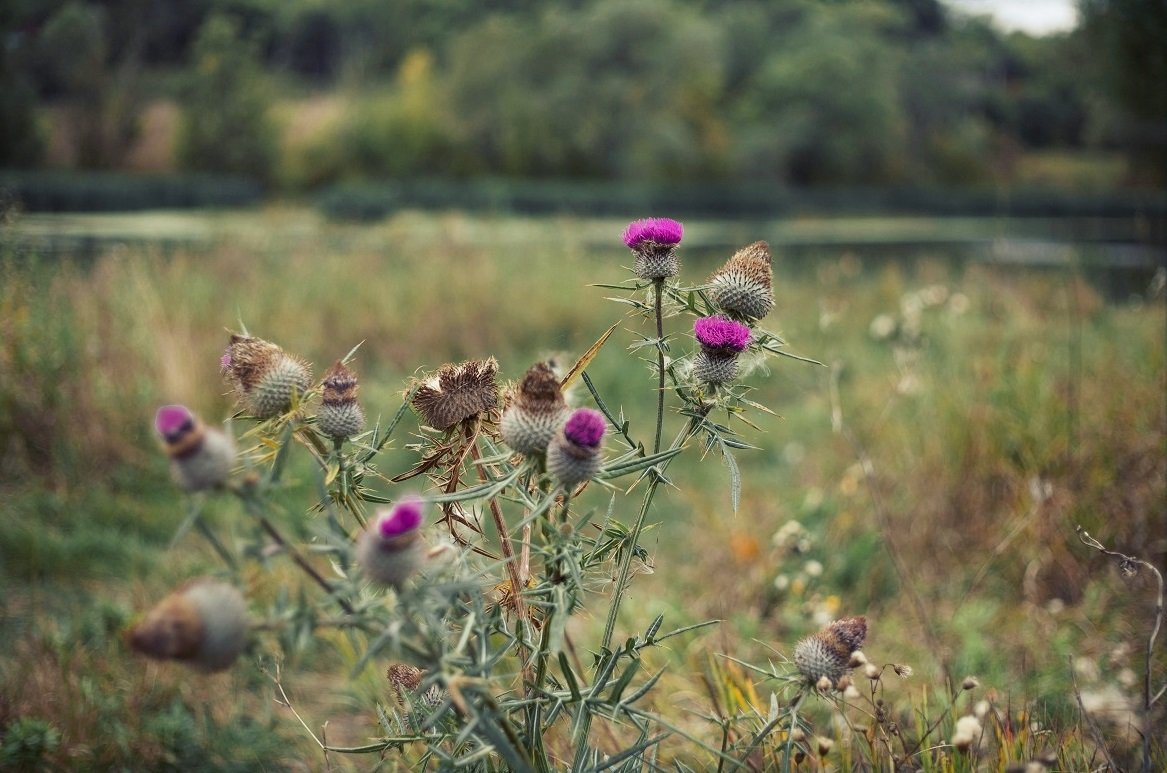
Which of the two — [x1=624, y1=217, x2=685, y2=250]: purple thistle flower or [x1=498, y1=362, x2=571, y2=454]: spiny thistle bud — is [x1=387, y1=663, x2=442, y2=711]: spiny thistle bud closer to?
[x1=498, y1=362, x2=571, y2=454]: spiny thistle bud

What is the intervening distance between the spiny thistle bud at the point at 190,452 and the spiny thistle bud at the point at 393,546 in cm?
19

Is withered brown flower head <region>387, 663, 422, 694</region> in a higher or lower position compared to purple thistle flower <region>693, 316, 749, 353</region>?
lower

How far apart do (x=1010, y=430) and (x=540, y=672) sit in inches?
148

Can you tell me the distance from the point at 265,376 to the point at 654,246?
0.68 m

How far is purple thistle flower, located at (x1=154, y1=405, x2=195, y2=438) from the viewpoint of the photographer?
1007mm

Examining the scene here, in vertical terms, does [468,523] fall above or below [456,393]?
below

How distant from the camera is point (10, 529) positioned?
14.2 ft

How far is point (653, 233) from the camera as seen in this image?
1553 millimetres

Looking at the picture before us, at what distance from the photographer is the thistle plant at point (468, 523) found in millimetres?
1022

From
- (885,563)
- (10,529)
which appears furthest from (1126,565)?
(10,529)

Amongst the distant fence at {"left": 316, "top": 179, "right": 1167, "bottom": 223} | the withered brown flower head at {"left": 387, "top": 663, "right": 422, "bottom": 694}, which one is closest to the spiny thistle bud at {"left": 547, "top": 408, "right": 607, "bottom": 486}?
the withered brown flower head at {"left": 387, "top": 663, "right": 422, "bottom": 694}

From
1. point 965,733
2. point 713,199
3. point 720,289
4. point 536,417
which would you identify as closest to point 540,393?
point 536,417

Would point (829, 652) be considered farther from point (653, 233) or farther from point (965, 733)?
point (653, 233)

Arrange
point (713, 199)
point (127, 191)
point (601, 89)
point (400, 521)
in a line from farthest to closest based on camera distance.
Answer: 1. point (713, 199)
2. point (601, 89)
3. point (127, 191)
4. point (400, 521)
